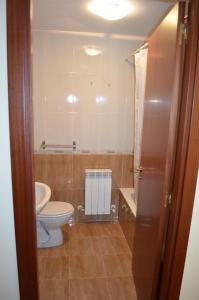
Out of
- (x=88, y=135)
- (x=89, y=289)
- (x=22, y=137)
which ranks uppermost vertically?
(x=22, y=137)

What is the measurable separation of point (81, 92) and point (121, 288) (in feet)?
7.05

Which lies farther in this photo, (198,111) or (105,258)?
(105,258)

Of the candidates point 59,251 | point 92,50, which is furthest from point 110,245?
point 92,50

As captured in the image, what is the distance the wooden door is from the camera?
119cm

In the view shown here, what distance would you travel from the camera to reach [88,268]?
2.07 m

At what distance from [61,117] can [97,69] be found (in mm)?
754

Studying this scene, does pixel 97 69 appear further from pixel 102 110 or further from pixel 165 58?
pixel 165 58

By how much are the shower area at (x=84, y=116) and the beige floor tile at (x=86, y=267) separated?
2.24 feet

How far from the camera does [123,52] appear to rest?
2.61 metres

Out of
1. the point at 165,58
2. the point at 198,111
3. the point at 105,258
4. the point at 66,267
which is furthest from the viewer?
the point at 105,258

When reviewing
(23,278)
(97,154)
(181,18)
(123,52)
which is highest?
(123,52)

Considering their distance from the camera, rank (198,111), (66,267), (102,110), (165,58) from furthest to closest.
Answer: (102,110) < (66,267) < (165,58) < (198,111)

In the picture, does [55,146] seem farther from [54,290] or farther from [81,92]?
[54,290]

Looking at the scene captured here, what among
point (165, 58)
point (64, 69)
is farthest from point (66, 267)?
Answer: point (64, 69)
